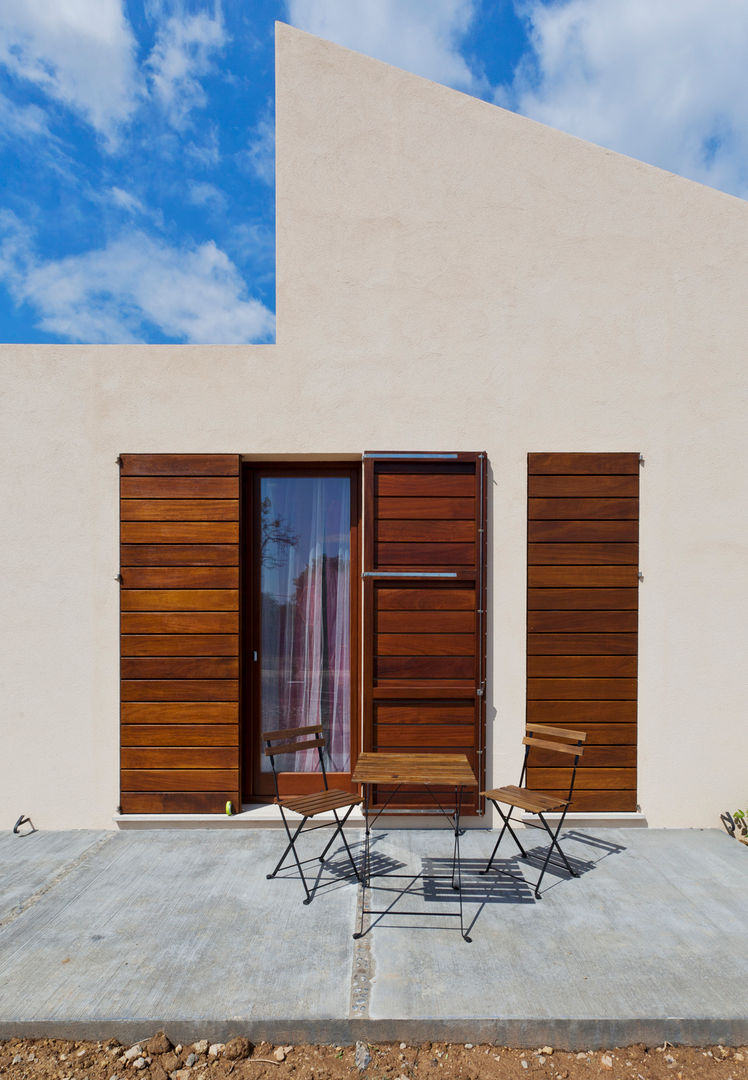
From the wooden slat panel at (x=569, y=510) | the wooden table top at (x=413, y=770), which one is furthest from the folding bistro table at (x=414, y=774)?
the wooden slat panel at (x=569, y=510)

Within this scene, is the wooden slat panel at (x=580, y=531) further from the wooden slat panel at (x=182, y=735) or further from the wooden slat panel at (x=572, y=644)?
the wooden slat panel at (x=182, y=735)

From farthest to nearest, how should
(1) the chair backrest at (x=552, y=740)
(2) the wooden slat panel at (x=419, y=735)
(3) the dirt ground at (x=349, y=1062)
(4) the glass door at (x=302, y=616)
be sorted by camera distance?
(4) the glass door at (x=302, y=616) → (2) the wooden slat panel at (x=419, y=735) → (1) the chair backrest at (x=552, y=740) → (3) the dirt ground at (x=349, y=1062)

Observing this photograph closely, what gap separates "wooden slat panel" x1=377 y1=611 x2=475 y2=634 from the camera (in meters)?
4.64

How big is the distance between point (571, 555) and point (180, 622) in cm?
319

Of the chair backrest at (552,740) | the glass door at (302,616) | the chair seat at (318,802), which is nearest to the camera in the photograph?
the chair seat at (318,802)

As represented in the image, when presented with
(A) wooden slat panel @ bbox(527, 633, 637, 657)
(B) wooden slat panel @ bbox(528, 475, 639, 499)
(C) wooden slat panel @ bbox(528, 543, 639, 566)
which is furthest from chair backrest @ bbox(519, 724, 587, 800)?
(B) wooden slat panel @ bbox(528, 475, 639, 499)

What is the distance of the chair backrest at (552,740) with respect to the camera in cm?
405

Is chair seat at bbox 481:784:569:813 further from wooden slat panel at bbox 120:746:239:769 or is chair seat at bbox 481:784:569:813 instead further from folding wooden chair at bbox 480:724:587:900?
wooden slat panel at bbox 120:746:239:769

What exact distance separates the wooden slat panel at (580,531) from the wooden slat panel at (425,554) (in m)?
0.56

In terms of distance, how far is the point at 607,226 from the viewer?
4785 mm

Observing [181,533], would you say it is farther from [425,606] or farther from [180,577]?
[425,606]

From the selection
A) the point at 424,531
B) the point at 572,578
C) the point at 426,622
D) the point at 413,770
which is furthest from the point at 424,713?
the point at 572,578

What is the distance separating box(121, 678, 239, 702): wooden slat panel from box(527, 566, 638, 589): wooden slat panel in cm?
255

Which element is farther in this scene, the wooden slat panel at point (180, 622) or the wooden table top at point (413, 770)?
the wooden slat panel at point (180, 622)
